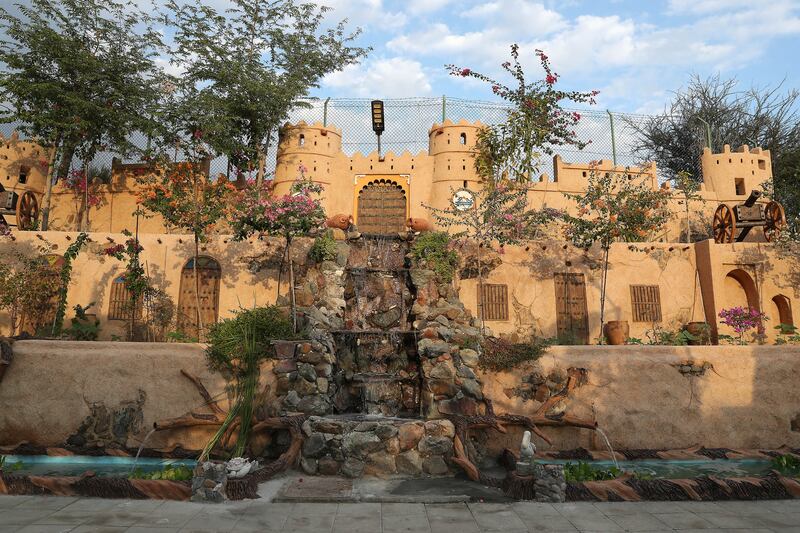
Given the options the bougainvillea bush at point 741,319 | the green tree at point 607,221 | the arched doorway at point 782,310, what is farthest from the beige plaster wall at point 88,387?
the arched doorway at point 782,310

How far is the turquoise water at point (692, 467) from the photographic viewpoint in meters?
7.78

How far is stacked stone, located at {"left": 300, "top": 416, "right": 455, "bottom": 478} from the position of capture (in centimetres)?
741

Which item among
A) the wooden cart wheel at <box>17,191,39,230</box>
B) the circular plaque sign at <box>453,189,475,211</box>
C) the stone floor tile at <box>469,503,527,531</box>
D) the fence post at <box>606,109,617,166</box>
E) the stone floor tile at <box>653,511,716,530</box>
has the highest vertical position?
the fence post at <box>606,109,617,166</box>

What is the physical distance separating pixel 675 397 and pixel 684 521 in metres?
4.17

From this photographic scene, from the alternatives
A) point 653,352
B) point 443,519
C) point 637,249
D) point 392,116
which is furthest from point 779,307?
point 392,116

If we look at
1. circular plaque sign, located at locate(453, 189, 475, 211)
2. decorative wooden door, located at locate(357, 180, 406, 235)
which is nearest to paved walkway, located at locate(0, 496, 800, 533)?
circular plaque sign, located at locate(453, 189, 475, 211)

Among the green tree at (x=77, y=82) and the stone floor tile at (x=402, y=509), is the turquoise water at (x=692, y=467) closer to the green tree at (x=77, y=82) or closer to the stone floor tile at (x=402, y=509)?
the stone floor tile at (x=402, y=509)

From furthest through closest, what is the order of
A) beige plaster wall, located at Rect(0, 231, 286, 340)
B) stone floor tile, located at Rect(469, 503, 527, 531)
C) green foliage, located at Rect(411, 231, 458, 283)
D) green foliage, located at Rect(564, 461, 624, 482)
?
beige plaster wall, located at Rect(0, 231, 286, 340), green foliage, located at Rect(411, 231, 458, 283), green foliage, located at Rect(564, 461, 624, 482), stone floor tile, located at Rect(469, 503, 527, 531)

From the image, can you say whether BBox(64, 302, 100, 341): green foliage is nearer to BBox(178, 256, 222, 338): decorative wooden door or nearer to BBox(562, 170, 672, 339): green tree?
BBox(178, 256, 222, 338): decorative wooden door

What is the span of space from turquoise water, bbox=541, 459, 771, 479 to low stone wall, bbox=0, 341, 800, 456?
0.53 m

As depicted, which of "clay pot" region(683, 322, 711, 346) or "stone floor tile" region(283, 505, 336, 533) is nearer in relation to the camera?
"stone floor tile" region(283, 505, 336, 533)

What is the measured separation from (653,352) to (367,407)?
5598 millimetres

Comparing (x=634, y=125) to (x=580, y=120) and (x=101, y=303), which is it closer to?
(x=580, y=120)

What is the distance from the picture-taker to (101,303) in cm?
1345
